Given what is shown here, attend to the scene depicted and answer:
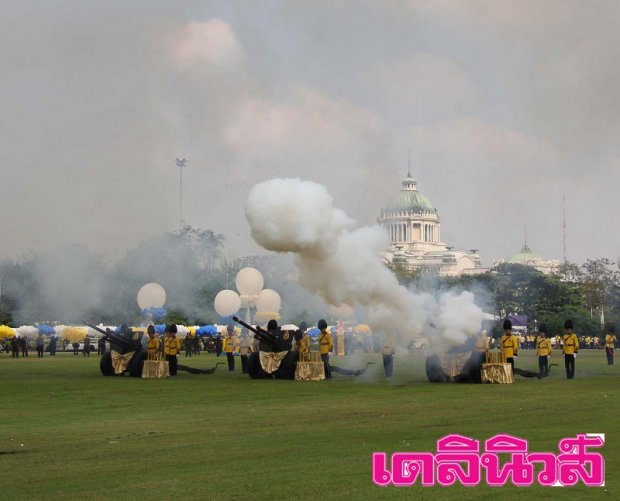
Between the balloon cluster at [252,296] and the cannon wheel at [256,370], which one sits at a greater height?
the balloon cluster at [252,296]

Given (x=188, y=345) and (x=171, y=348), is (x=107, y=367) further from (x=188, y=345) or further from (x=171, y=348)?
(x=188, y=345)

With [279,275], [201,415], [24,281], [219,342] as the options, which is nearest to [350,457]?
[201,415]

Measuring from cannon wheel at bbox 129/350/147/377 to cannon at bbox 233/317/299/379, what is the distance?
446 centimetres

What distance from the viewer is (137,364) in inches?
1581

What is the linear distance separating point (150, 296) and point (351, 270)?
28.4m

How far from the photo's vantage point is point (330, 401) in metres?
27.0

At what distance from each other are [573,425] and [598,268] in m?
103

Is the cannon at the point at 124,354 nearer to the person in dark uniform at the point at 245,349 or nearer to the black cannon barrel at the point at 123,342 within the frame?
the black cannon barrel at the point at 123,342

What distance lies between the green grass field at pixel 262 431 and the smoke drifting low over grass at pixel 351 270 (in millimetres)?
2465

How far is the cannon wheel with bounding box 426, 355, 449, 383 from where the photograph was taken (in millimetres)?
35219

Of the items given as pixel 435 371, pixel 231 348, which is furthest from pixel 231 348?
pixel 435 371

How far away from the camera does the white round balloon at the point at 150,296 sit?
6247cm

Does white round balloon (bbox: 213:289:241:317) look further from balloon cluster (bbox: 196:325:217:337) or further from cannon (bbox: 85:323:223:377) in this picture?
cannon (bbox: 85:323:223:377)

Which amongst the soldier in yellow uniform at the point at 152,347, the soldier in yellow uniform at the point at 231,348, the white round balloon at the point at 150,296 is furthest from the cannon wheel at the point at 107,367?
the white round balloon at the point at 150,296
